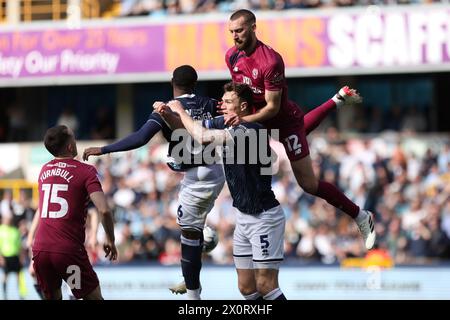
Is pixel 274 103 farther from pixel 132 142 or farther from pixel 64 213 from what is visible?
pixel 64 213

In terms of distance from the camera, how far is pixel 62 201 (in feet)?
28.3

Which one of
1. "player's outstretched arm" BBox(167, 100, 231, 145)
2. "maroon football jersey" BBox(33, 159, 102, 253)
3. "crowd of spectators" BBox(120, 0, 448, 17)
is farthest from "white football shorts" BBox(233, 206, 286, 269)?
"crowd of spectators" BBox(120, 0, 448, 17)

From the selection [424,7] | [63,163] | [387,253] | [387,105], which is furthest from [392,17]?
[63,163]

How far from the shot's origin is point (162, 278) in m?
17.0

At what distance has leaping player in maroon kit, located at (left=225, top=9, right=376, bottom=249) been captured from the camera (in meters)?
9.28

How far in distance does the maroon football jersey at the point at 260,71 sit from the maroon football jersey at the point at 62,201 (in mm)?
1888

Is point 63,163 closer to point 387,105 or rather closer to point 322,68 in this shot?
point 322,68

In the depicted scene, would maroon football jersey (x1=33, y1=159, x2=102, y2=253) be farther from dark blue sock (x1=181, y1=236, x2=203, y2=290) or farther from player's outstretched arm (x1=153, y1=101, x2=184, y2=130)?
dark blue sock (x1=181, y1=236, x2=203, y2=290)

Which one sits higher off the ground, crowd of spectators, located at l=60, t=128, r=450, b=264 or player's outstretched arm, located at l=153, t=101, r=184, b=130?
player's outstretched arm, located at l=153, t=101, r=184, b=130

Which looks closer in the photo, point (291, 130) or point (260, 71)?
point (260, 71)

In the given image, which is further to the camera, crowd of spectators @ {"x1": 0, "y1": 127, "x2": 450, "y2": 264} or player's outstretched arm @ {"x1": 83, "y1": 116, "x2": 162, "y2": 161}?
crowd of spectators @ {"x1": 0, "y1": 127, "x2": 450, "y2": 264}

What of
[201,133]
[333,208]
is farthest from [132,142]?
[333,208]

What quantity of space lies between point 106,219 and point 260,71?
7.31 feet
